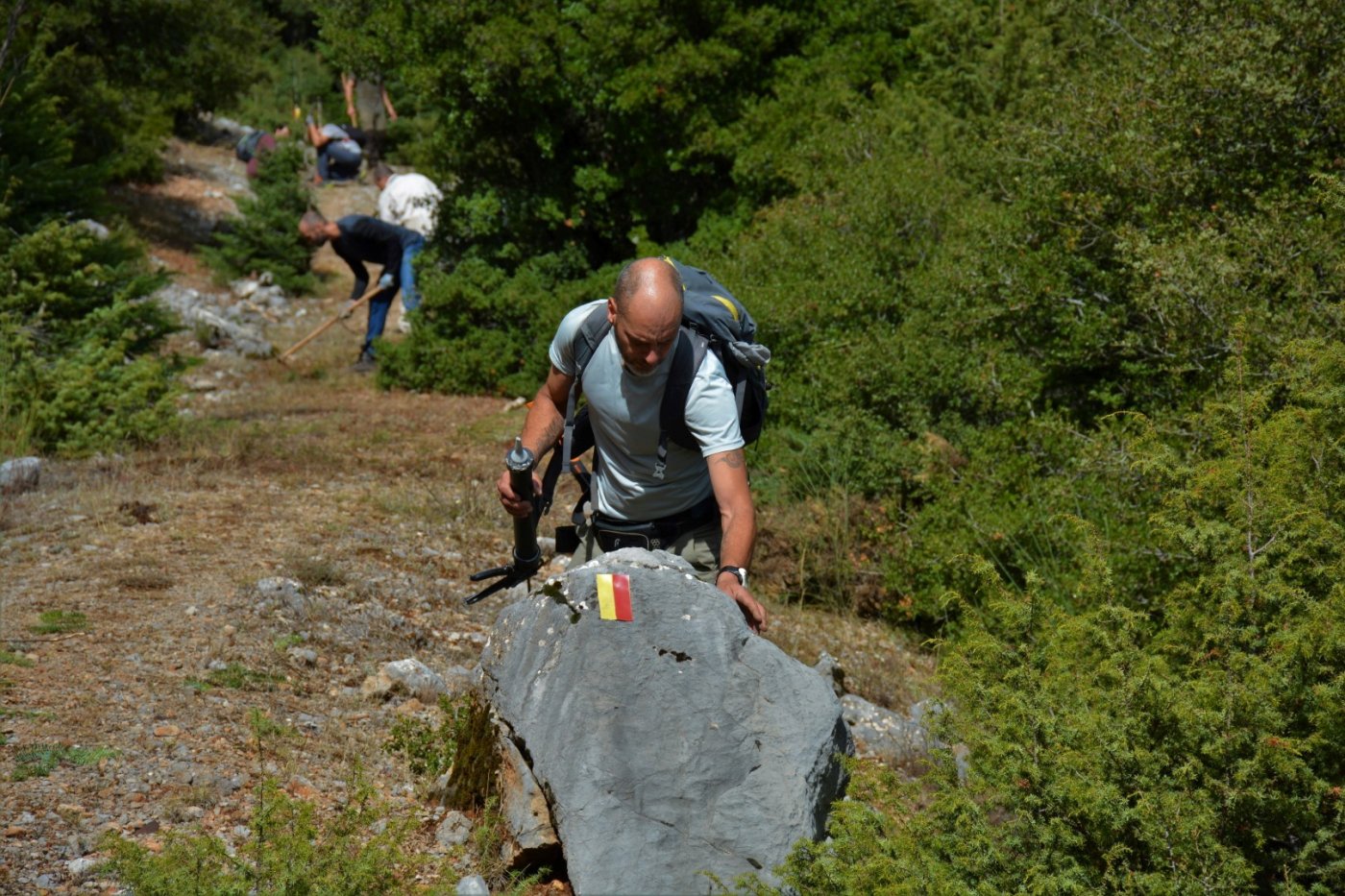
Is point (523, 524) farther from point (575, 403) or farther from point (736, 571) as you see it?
point (736, 571)

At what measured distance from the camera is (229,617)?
566 centimetres

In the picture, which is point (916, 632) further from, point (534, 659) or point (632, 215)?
point (632, 215)

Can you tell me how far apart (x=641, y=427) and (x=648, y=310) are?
1.53 ft

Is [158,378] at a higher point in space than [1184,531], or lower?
lower

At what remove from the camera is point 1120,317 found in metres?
7.59

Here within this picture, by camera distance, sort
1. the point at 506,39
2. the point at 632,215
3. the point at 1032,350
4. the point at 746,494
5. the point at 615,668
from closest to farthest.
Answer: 1. the point at 615,668
2. the point at 746,494
3. the point at 1032,350
4. the point at 506,39
5. the point at 632,215

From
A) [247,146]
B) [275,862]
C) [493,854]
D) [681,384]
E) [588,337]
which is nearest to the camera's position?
[275,862]

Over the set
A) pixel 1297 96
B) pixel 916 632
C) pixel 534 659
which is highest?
pixel 1297 96

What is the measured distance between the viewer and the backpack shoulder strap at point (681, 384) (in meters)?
3.92

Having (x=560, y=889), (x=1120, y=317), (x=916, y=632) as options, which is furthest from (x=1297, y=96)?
(x=560, y=889)

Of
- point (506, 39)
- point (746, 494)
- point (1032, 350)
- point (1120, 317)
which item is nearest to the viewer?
point (746, 494)

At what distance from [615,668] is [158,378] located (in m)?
6.55

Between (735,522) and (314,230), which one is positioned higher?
(735,522)

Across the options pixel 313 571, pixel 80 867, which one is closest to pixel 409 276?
pixel 313 571
